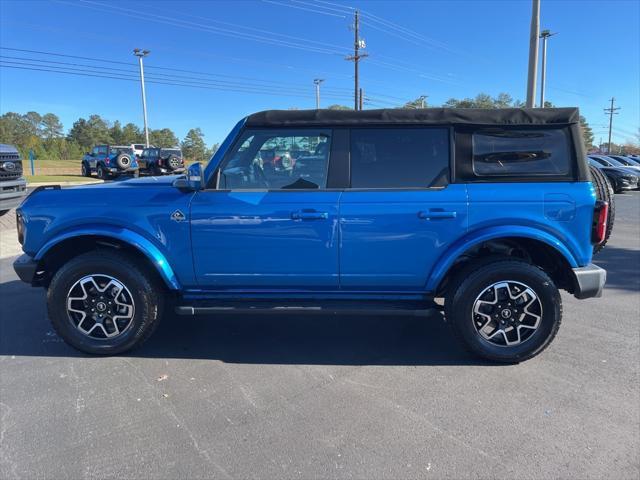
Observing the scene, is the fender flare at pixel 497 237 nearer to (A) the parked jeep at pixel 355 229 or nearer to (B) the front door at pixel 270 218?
(A) the parked jeep at pixel 355 229

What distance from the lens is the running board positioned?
3.35 m

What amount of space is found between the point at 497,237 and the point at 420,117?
3.49 ft

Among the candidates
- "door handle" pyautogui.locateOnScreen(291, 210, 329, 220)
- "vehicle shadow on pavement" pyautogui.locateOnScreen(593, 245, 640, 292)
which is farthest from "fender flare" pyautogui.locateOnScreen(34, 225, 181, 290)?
"vehicle shadow on pavement" pyautogui.locateOnScreen(593, 245, 640, 292)

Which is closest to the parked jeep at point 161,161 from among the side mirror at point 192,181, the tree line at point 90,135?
the side mirror at point 192,181

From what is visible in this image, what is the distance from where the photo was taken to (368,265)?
337 centimetres

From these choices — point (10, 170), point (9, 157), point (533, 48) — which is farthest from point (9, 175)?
point (533, 48)

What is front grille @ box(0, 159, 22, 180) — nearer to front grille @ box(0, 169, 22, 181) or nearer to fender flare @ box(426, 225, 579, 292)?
front grille @ box(0, 169, 22, 181)

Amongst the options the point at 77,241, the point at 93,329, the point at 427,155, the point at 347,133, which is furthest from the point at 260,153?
the point at 93,329

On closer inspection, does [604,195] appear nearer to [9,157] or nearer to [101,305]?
[101,305]

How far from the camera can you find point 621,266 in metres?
6.11

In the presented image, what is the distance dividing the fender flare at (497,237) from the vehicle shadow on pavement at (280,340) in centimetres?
82

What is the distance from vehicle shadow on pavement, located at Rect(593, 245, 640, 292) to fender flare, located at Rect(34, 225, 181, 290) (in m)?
4.94

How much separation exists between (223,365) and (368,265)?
4.44 ft

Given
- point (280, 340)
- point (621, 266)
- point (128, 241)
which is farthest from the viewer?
point (621, 266)
